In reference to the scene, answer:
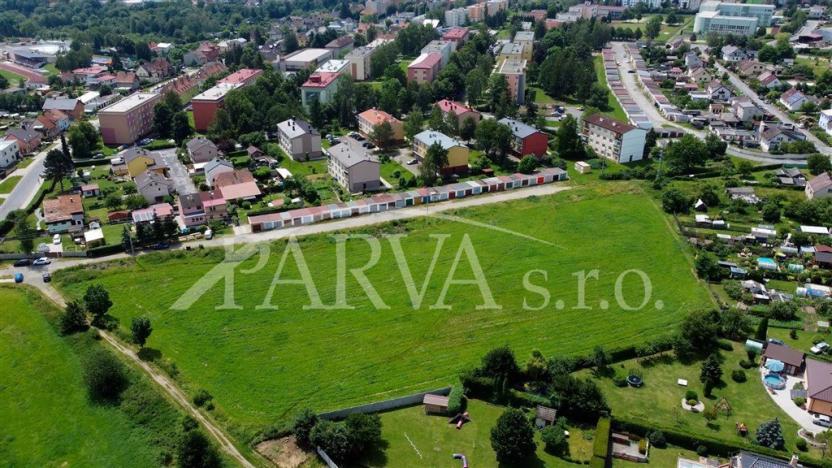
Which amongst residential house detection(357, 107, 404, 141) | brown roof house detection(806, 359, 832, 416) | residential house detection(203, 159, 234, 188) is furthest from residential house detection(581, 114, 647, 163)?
residential house detection(203, 159, 234, 188)

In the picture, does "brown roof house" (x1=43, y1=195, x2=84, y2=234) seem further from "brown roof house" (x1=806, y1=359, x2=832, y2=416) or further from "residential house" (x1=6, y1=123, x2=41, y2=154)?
"brown roof house" (x1=806, y1=359, x2=832, y2=416)

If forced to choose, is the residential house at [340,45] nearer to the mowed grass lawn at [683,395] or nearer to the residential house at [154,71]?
the residential house at [154,71]

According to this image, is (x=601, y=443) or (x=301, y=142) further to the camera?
(x=301, y=142)

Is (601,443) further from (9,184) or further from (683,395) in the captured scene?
(9,184)

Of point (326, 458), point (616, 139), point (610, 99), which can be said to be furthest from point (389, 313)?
point (610, 99)

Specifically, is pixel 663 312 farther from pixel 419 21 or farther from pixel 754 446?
pixel 419 21

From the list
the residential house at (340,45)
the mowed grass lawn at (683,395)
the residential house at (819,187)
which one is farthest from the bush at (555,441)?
the residential house at (340,45)
